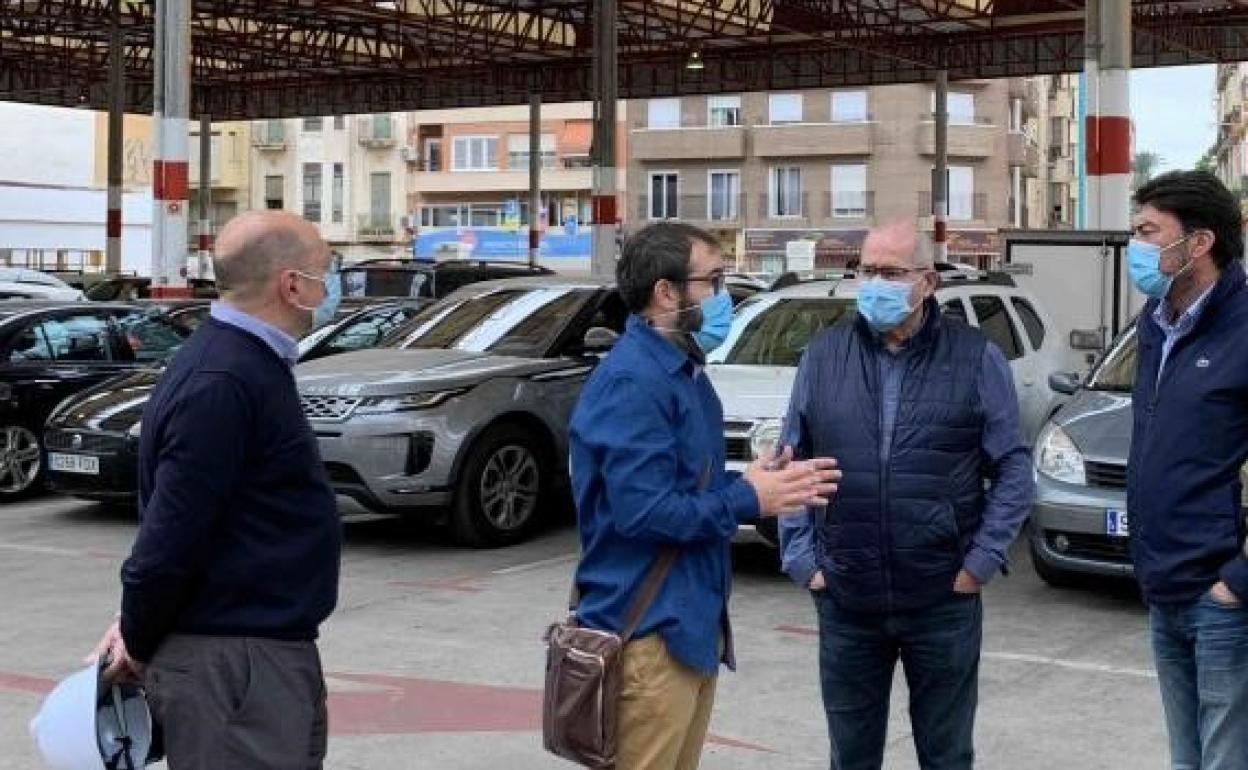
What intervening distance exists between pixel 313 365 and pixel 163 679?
7.48 m

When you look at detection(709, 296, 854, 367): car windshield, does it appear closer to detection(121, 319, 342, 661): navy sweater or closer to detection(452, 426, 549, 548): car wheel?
detection(452, 426, 549, 548): car wheel

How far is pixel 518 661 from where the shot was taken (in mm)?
7246

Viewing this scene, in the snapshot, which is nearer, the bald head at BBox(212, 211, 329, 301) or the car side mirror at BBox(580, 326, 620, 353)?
the bald head at BBox(212, 211, 329, 301)

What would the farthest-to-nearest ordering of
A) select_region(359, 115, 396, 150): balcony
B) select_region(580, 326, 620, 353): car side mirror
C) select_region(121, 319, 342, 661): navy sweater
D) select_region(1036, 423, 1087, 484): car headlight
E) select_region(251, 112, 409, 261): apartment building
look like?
select_region(251, 112, 409, 261): apartment building < select_region(359, 115, 396, 150): balcony < select_region(580, 326, 620, 353): car side mirror < select_region(1036, 423, 1087, 484): car headlight < select_region(121, 319, 342, 661): navy sweater

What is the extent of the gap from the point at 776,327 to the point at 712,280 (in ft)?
21.6

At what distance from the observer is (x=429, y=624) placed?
26.3 feet

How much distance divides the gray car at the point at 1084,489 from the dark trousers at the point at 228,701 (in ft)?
18.3

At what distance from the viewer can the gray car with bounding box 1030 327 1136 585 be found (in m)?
8.07

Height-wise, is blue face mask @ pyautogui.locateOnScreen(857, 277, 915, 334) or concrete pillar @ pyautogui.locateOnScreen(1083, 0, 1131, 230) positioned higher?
concrete pillar @ pyautogui.locateOnScreen(1083, 0, 1131, 230)

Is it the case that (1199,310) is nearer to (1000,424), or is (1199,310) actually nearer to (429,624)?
(1000,424)

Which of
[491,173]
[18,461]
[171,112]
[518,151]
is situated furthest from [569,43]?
[491,173]

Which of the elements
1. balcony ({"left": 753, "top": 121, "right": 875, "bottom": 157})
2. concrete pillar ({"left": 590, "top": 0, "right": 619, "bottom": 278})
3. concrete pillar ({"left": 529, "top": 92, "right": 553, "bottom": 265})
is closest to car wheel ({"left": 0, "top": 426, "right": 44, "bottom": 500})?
concrete pillar ({"left": 590, "top": 0, "right": 619, "bottom": 278})

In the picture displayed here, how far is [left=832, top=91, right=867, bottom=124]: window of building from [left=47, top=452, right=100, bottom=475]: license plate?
50342mm

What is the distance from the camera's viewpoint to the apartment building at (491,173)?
6562 cm
